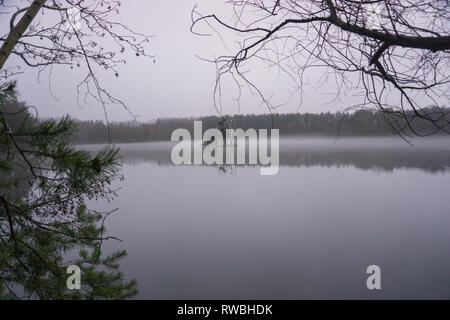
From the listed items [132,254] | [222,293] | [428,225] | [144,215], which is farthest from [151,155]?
[428,225]

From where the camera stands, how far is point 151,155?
14.8 metres

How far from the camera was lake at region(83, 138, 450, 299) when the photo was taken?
5.31m

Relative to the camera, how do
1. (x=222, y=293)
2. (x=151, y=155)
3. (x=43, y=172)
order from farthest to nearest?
(x=151, y=155) → (x=222, y=293) → (x=43, y=172)

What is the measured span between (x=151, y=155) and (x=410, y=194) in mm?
13143

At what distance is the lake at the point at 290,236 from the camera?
5309 mm

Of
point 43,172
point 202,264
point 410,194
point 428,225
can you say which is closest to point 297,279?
point 202,264

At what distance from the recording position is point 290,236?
25.6 ft

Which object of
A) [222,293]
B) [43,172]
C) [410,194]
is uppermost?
[43,172]

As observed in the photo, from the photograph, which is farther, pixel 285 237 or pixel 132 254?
pixel 285 237
